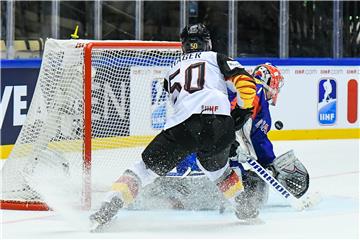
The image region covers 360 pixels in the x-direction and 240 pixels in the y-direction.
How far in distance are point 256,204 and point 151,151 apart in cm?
79

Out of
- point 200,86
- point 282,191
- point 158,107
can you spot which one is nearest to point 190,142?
point 200,86

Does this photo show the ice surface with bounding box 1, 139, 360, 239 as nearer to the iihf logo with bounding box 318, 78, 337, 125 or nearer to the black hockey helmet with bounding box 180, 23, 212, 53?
the black hockey helmet with bounding box 180, 23, 212, 53

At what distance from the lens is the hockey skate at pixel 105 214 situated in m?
3.87

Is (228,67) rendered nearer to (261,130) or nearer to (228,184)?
(228,184)

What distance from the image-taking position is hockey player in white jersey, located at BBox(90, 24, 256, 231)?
3900mm

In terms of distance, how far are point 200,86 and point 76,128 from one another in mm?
1132

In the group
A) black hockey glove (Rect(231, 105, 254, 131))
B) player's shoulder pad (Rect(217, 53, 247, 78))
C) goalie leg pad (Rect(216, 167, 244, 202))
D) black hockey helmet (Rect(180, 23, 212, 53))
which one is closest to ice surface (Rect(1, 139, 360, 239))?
goalie leg pad (Rect(216, 167, 244, 202))

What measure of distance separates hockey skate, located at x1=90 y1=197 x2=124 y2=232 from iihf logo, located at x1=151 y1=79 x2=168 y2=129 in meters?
1.49

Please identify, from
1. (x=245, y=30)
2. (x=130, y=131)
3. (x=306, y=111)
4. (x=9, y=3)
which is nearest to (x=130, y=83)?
(x=130, y=131)

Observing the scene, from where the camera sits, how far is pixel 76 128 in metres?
4.83

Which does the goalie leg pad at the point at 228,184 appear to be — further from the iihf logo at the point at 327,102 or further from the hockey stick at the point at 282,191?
the iihf logo at the point at 327,102

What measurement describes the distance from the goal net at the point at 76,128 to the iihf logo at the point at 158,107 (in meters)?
0.17

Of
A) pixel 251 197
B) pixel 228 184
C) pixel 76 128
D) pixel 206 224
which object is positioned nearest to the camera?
pixel 228 184

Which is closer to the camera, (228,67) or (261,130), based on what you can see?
(228,67)
